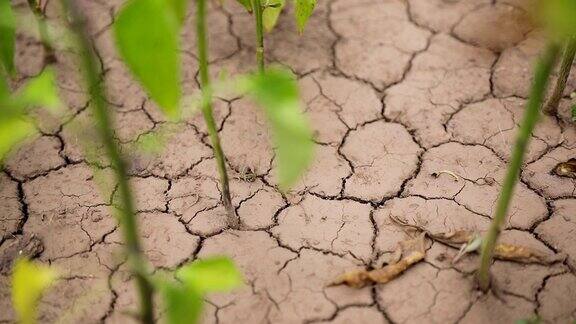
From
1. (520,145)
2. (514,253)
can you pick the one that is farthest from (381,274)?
(520,145)

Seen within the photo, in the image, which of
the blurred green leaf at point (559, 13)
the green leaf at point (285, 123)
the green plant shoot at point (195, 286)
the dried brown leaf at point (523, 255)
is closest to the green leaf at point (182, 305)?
the green plant shoot at point (195, 286)

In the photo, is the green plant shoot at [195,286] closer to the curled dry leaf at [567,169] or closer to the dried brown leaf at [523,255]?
the dried brown leaf at [523,255]

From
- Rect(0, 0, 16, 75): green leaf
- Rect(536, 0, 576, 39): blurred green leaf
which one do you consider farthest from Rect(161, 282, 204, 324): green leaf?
Rect(536, 0, 576, 39): blurred green leaf

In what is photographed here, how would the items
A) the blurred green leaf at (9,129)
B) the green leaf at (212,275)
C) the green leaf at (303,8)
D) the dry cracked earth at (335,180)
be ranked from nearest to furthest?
the blurred green leaf at (9,129)
the green leaf at (212,275)
the dry cracked earth at (335,180)
the green leaf at (303,8)

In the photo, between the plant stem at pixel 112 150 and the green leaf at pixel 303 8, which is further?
the green leaf at pixel 303 8

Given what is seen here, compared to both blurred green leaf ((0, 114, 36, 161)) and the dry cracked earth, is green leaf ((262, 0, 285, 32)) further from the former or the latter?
blurred green leaf ((0, 114, 36, 161))

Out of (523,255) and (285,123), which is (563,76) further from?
(285,123)

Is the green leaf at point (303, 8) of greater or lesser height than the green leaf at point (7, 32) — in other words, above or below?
above
